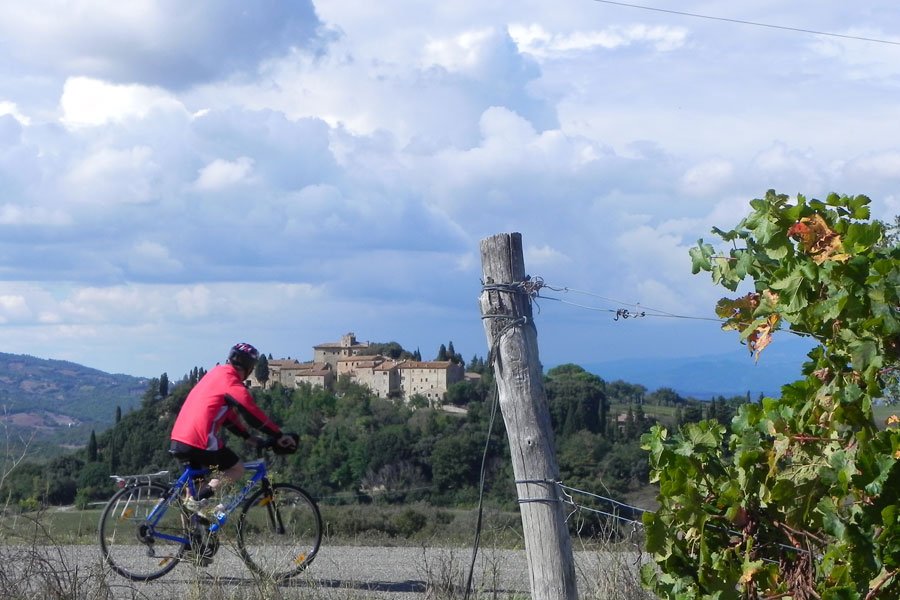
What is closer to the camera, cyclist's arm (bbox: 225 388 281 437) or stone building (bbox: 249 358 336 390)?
cyclist's arm (bbox: 225 388 281 437)

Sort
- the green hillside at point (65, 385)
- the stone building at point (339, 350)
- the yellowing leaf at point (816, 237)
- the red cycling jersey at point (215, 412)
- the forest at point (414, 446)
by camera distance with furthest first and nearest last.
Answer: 1. the green hillside at point (65, 385)
2. the stone building at point (339, 350)
3. the forest at point (414, 446)
4. the red cycling jersey at point (215, 412)
5. the yellowing leaf at point (816, 237)

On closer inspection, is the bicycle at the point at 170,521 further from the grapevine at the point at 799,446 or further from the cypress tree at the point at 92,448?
the cypress tree at the point at 92,448

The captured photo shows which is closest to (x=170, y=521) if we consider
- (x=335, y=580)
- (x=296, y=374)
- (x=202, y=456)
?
(x=202, y=456)

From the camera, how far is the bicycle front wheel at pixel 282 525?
7184 millimetres

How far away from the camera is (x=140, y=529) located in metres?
7.76

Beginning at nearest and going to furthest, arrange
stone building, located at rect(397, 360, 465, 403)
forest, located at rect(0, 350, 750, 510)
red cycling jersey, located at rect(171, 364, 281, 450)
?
red cycling jersey, located at rect(171, 364, 281, 450), forest, located at rect(0, 350, 750, 510), stone building, located at rect(397, 360, 465, 403)

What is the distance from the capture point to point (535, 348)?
476cm

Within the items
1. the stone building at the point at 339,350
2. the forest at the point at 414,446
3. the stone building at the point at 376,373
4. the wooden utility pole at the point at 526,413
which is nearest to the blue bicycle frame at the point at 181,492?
the forest at the point at 414,446

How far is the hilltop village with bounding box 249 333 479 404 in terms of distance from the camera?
31.5m

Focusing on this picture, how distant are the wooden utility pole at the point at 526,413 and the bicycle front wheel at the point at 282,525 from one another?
2619mm

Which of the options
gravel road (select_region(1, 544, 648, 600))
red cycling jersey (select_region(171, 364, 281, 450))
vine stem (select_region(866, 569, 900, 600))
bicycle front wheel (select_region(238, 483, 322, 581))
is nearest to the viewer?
vine stem (select_region(866, 569, 900, 600))

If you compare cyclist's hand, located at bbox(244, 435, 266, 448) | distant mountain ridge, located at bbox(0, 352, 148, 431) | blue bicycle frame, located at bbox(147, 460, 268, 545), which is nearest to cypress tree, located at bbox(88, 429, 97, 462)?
blue bicycle frame, located at bbox(147, 460, 268, 545)

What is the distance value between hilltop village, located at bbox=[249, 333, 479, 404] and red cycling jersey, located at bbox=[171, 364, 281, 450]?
18500 millimetres

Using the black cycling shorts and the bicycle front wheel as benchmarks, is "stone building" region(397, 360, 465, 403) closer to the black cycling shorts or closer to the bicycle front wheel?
the bicycle front wheel
